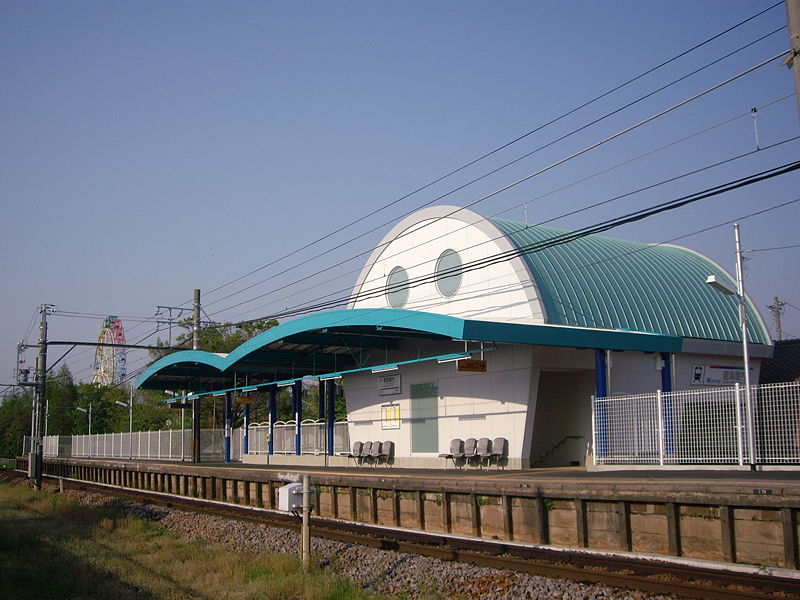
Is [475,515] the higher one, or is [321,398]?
[321,398]

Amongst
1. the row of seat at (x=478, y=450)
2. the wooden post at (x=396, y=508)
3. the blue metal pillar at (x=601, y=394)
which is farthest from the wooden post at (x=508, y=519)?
the row of seat at (x=478, y=450)

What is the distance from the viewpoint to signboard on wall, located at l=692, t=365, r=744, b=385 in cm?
3022

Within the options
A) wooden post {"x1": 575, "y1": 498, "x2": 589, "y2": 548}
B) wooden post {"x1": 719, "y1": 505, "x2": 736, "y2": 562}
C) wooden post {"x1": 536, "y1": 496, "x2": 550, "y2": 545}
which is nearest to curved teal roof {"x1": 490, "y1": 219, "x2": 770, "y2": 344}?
wooden post {"x1": 536, "y1": 496, "x2": 550, "y2": 545}

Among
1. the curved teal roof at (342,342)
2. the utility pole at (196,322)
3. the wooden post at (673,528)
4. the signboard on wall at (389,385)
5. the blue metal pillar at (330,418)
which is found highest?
the utility pole at (196,322)

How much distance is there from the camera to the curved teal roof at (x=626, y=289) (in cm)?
2877

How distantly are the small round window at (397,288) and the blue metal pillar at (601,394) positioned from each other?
33.7 ft

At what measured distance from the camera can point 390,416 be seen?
32531 millimetres

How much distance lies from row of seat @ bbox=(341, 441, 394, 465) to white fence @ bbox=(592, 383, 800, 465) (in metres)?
10.3

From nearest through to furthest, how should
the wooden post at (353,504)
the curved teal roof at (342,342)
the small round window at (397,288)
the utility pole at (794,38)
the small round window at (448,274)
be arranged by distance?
the utility pole at (794,38) → the wooden post at (353,504) → the curved teal roof at (342,342) → the small round window at (448,274) → the small round window at (397,288)

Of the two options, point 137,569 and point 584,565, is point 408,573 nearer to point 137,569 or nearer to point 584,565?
point 584,565

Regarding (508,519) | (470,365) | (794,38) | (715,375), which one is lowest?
(508,519)

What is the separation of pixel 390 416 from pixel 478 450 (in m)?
6.43

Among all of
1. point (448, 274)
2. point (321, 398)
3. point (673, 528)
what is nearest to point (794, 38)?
point (673, 528)

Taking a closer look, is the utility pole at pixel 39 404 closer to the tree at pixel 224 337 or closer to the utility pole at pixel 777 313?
the tree at pixel 224 337
